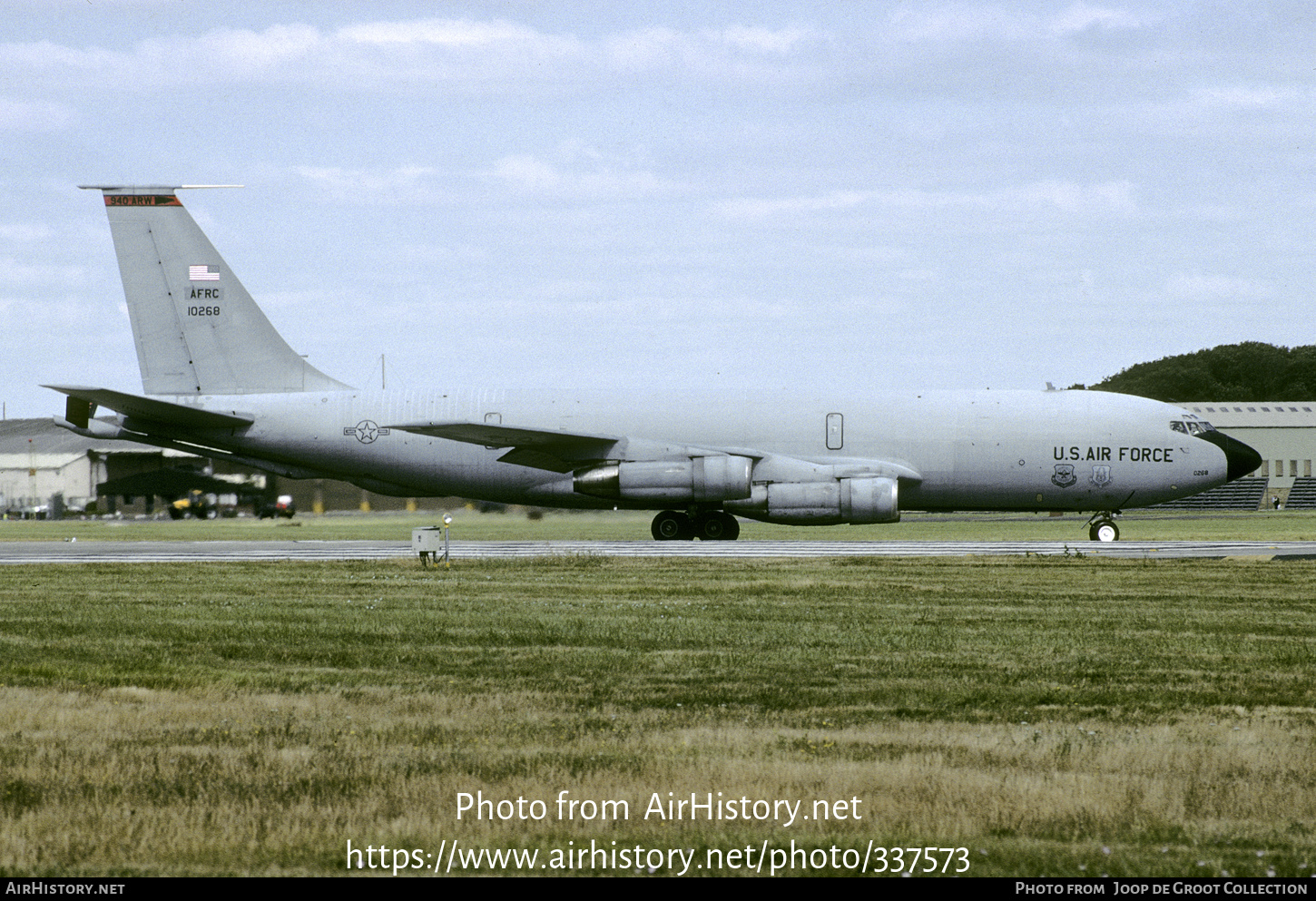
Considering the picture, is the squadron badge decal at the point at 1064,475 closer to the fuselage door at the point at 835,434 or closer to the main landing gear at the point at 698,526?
the fuselage door at the point at 835,434

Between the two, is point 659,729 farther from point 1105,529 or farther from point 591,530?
point 591,530

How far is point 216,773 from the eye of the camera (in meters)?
7.98

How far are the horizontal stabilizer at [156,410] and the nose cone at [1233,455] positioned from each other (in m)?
25.3

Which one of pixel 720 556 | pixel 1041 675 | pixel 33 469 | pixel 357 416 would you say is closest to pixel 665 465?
pixel 720 556

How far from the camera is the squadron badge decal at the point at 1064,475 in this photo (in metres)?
34.3

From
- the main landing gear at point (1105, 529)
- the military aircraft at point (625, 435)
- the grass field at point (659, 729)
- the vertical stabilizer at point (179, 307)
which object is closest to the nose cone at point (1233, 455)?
the military aircraft at point (625, 435)

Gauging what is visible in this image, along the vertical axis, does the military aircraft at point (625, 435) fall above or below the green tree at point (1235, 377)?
below

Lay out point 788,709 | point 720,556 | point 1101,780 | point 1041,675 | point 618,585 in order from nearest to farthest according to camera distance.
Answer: point 1101,780 < point 788,709 < point 1041,675 < point 618,585 < point 720,556

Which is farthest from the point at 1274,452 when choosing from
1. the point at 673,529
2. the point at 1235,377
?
the point at 673,529

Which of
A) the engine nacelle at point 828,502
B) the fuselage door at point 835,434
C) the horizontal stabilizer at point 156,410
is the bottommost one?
the engine nacelle at point 828,502

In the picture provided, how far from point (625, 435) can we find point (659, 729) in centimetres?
2561

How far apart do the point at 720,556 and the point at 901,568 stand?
15.3 feet

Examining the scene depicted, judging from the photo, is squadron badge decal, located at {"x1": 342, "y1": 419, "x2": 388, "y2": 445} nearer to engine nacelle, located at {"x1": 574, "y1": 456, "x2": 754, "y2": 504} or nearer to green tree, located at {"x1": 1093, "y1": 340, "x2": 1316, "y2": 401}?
Result: engine nacelle, located at {"x1": 574, "y1": 456, "x2": 754, "y2": 504}
